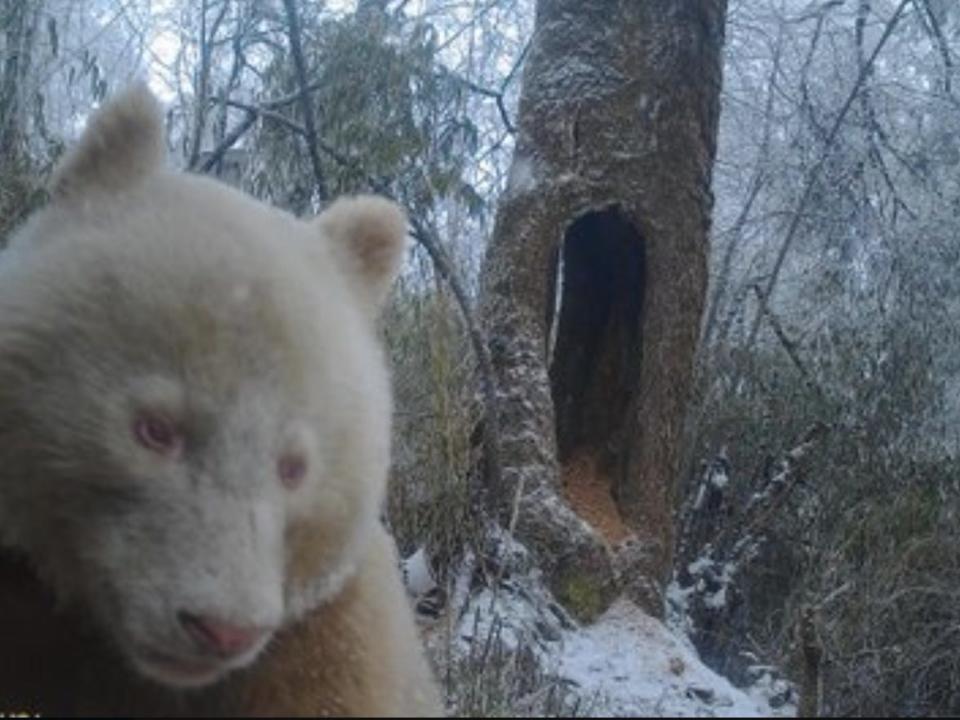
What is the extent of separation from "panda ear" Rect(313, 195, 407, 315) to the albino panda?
210 millimetres

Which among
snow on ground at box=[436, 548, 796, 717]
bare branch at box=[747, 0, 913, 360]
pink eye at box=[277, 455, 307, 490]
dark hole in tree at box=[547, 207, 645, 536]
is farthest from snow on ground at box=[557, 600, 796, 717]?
bare branch at box=[747, 0, 913, 360]

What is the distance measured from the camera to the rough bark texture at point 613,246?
→ 6.20 meters

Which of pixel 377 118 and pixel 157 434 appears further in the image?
pixel 377 118

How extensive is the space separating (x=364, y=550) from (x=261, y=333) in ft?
1.46

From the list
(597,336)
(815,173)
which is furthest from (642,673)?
(815,173)

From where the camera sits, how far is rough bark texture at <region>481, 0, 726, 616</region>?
620 cm

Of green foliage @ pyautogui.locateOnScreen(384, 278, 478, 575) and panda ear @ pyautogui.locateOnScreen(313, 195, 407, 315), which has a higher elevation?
panda ear @ pyautogui.locateOnScreen(313, 195, 407, 315)

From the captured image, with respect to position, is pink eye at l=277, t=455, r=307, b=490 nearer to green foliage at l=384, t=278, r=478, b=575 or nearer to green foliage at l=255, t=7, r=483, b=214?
green foliage at l=384, t=278, r=478, b=575

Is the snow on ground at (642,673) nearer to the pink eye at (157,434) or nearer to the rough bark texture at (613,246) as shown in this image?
the rough bark texture at (613,246)

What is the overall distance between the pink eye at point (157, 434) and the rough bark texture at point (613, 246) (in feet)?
12.8

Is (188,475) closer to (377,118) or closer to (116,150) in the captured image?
(116,150)

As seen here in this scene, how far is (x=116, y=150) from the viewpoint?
264 cm

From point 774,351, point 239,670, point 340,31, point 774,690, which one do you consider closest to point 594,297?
point 340,31

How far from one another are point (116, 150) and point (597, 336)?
4.24 meters
